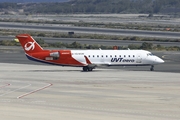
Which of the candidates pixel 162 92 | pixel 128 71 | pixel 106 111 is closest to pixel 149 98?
pixel 162 92

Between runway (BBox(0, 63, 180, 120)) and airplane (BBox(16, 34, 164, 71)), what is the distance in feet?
3.26

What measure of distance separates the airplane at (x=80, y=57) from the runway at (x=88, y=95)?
995 mm

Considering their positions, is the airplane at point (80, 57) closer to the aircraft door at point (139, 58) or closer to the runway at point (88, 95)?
the aircraft door at point (139, 58)

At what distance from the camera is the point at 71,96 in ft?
140

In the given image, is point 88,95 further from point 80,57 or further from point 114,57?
point 114,57

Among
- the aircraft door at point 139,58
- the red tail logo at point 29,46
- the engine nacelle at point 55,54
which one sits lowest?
the aircraft door at point 139,58

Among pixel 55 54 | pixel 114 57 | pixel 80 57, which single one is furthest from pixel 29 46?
pixel 114 57

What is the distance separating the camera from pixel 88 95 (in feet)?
142

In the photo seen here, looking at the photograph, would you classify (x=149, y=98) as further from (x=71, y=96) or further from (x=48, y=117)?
(x=48, y=117)

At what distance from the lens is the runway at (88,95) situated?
116ft

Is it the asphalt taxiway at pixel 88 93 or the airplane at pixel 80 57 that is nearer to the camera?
the asphalt taxiway at pixel 88 93

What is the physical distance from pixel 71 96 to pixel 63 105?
4.16 m

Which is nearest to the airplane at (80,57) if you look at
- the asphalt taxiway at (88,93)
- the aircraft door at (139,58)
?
the aircraft door at (139,58)

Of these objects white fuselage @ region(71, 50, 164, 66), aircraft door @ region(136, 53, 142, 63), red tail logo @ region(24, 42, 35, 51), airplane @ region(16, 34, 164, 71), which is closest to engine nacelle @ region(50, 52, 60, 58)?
airplane @ region(16, 34, 164, 71)
